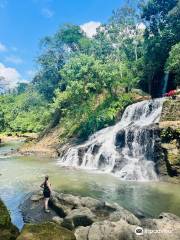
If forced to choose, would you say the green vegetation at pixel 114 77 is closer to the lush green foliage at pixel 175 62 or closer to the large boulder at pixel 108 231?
the lush green foliage at pixel 175 62

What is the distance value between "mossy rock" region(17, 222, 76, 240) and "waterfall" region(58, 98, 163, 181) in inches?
614

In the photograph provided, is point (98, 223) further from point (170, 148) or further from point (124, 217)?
point (170, 148)

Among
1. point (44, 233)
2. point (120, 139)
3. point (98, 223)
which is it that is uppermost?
point (120, 139)

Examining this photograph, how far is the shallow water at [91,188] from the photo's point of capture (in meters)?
19.5

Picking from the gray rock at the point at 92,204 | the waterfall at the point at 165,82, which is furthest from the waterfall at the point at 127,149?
the gray rock at the point at 92,204

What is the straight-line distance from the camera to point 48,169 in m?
31.7

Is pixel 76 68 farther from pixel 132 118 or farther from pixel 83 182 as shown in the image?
pixel 83 182

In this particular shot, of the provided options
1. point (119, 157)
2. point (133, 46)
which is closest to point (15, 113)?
point (133, 46)

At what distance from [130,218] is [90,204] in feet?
9.32

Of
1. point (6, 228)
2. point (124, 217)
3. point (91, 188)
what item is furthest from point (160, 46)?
point (6, 228)

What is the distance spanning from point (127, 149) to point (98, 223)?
58.0 ft

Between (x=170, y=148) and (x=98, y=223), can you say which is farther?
(x=170, y=148)

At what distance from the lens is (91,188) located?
23750mm

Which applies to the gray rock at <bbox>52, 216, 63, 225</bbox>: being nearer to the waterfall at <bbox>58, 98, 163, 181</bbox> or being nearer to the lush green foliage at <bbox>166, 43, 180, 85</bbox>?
the waterfall at <bbox>58, 98, 163, 181</bbox>
